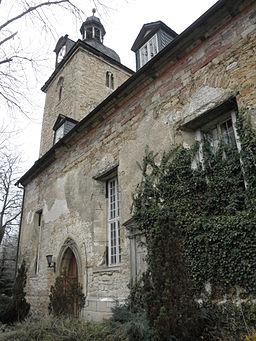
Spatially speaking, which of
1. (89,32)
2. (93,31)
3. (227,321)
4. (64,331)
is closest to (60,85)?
(89,32)

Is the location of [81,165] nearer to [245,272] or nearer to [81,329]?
[81,329]

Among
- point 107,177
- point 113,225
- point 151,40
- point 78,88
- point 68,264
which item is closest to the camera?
point 113,225

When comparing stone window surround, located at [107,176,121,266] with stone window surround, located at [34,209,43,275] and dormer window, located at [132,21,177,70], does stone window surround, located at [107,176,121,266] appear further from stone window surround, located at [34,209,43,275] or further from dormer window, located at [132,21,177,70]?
dormer window, located at [132,21,177,70]

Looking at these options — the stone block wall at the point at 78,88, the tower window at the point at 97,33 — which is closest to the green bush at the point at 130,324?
the stone block wall at the point at 78,88

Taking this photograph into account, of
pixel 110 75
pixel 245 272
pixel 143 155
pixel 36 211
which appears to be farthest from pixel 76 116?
pixel 245 272

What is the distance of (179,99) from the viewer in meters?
5.32

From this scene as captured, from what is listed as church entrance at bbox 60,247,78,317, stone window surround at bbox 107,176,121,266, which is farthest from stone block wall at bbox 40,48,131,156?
church entrance at bbox 60,247,78,317

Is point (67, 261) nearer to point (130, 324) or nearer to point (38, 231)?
point (38, 231)

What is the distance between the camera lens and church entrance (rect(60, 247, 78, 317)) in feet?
21.8

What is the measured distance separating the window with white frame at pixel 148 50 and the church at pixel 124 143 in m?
0.04

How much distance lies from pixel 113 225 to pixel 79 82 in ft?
31.7

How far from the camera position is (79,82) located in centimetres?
1410

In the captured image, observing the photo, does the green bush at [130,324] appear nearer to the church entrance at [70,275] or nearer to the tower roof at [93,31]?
the church entrance at [70,275]

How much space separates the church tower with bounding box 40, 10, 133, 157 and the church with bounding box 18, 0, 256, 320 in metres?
4.60
